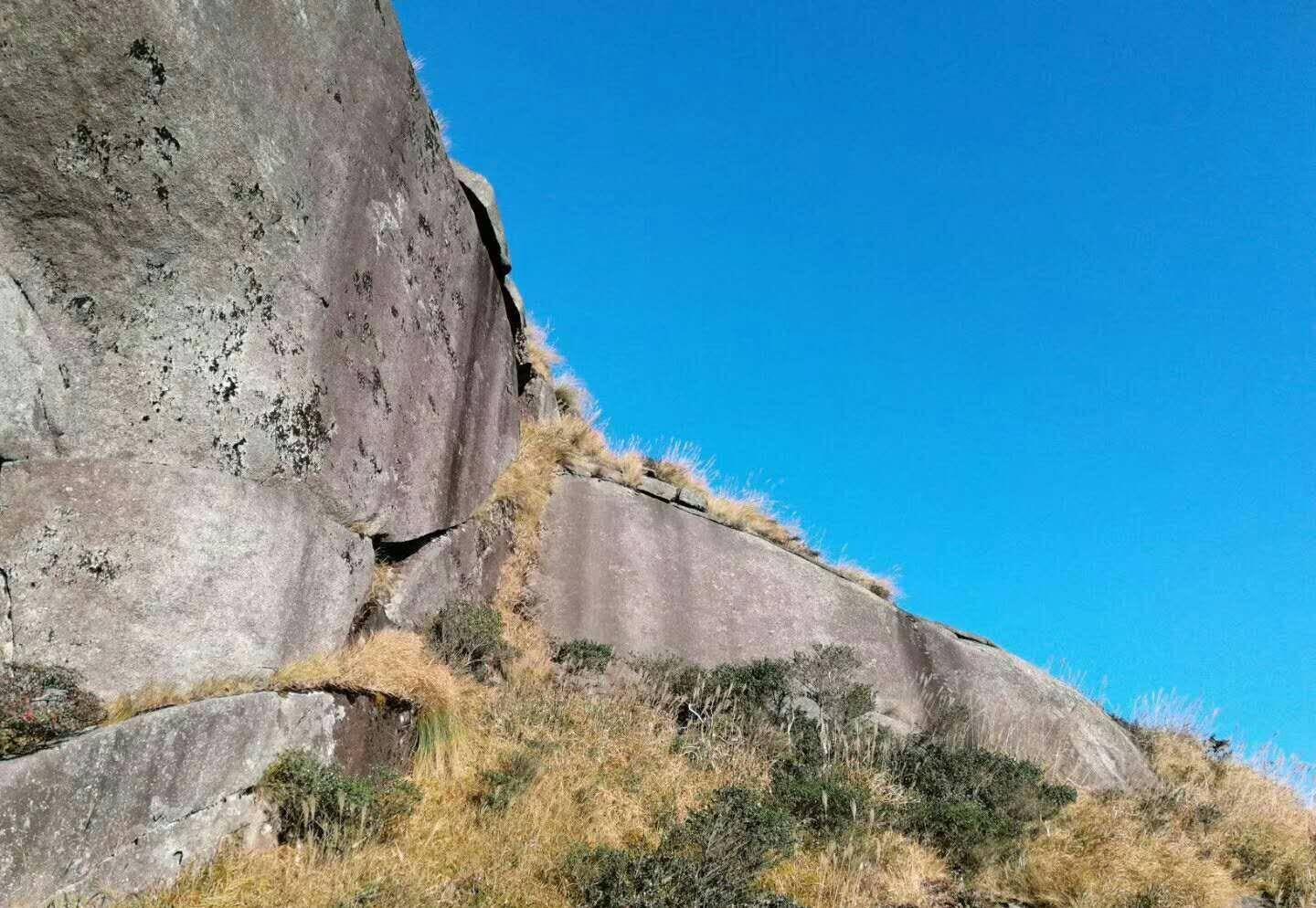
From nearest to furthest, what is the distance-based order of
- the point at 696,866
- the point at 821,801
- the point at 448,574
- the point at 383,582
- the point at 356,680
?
the point at 696,866, the point at 356,680, the point at 821,801, the point at 383,582, the point at 448,574

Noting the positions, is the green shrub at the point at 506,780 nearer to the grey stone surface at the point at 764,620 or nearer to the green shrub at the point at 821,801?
the green shrub at the point at 821,801

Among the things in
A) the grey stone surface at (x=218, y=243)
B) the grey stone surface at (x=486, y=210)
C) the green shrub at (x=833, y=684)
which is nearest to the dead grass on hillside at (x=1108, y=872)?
the green shrub at (x=833, y=684)

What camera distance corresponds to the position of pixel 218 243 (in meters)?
5.69

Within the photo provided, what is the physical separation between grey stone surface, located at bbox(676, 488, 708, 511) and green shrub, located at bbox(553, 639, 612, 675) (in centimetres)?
341

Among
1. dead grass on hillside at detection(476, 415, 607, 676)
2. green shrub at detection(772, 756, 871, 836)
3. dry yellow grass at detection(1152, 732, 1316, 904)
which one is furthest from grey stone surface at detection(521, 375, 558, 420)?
dry yellow grass at detection(1152, 732, 1316, 904)

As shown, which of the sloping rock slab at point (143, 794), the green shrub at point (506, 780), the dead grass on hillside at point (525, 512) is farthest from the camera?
the dead grass on hillside at point (525, 512)

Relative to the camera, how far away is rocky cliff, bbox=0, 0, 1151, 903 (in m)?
4.68

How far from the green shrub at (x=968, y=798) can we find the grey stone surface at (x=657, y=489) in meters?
4.76

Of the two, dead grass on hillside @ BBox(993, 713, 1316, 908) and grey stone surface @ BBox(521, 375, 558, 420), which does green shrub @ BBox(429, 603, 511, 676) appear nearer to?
grey stone surface @ BBox(521, 375, 558, 420)

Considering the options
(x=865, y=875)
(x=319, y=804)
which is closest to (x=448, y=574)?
(x=319, y=804)

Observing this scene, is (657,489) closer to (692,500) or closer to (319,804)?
(692,500)

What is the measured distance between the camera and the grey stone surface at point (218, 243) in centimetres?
488

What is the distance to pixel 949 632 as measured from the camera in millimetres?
13188

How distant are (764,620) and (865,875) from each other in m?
5.48
